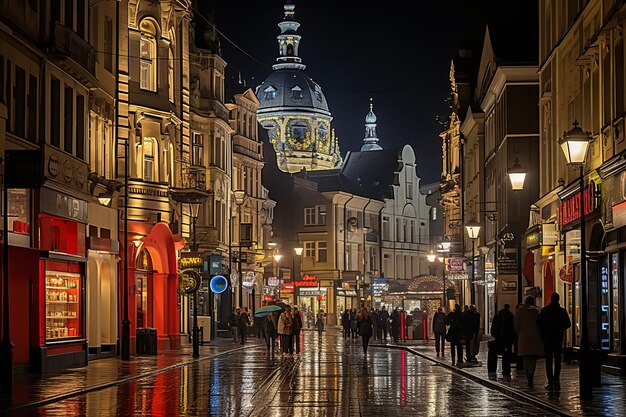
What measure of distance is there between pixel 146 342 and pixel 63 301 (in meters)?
10.7

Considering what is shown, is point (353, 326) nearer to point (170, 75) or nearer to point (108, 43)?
point (170, 75)

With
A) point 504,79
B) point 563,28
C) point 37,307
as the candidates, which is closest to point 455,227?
point 504,79


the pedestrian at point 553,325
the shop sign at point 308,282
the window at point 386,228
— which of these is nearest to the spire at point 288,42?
the window at point 386,228

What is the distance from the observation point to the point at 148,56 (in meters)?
53.8

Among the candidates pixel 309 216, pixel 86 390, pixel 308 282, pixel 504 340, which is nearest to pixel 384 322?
pixel 504 340

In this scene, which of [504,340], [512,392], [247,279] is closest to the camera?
[512,392]

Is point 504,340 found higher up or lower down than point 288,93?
lower down

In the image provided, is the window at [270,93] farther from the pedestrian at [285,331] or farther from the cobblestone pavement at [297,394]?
the cobblestone pavement at [297,394]

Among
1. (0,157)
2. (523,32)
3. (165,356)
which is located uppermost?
(523,32)

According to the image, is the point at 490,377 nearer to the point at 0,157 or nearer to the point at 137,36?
the point at 0,157

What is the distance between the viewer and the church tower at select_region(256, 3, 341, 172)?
169500 millimetres

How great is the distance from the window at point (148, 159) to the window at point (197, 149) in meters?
16.7

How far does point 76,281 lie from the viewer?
4022cm

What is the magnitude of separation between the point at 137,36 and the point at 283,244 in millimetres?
74399
